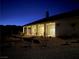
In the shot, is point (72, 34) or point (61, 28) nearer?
point (72, 34)

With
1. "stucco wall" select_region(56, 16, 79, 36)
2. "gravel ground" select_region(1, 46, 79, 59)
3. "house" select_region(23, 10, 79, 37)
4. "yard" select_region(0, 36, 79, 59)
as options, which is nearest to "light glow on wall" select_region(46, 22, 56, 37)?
"house" select_region(23, 10, 79, 37)

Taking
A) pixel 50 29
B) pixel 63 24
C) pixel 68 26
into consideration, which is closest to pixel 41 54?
pixel 68 26

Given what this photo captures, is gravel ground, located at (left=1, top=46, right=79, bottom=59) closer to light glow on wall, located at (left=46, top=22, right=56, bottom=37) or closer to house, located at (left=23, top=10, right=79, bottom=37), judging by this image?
house, located at (left=23, top=10, right=79, bottom=37)

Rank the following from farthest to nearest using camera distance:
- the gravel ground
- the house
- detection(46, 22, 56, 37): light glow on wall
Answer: detection(46, 22, 56, 37): light glow on wall → the house → the gravel ground

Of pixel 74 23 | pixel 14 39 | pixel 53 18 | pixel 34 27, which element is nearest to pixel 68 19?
pixel 74 23

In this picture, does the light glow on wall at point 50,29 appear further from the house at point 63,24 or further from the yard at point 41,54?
the yard at point 41,54

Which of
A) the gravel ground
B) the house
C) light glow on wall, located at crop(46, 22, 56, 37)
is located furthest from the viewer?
light glow on wall, located at crop(46, 22, 56, 37)

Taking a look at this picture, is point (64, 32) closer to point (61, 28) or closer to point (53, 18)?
point (61, 28)

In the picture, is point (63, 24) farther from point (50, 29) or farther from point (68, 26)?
point (50, 29)

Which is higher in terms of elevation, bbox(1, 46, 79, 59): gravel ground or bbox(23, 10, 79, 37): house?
bbox(23, 10, 79, 37): house

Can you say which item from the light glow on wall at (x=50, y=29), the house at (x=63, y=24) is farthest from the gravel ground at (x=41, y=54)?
the light glow on wall at (x=50, y=29)

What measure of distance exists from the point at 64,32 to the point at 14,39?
3.76 m

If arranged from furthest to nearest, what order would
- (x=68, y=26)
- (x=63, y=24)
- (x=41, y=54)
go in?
(x=63, y=24)
(x=68, y=26)
(x=41, y=54)

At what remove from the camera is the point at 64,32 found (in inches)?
378
